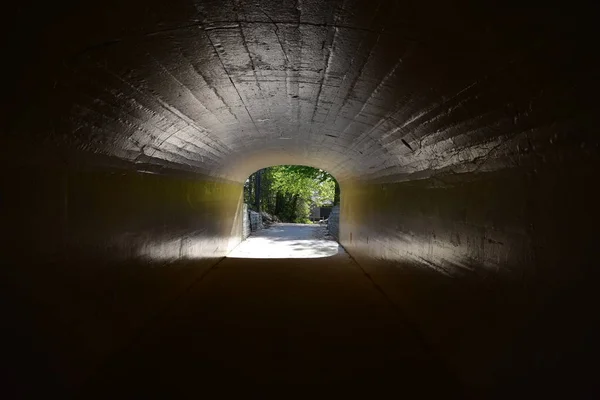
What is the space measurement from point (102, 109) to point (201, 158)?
4.03m

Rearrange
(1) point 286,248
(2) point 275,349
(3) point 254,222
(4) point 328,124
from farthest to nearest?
(3) point 254,222
(1) point 286,248
(4) point 328,124
(2) point 275,349

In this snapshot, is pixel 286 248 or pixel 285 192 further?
pixel 285 192

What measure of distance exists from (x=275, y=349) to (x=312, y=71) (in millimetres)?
2934

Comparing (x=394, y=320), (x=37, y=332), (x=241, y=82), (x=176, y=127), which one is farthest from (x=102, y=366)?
(x=394, y=320)

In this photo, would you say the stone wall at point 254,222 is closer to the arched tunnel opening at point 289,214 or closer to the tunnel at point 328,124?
the arched tunnel opening at point 289,214

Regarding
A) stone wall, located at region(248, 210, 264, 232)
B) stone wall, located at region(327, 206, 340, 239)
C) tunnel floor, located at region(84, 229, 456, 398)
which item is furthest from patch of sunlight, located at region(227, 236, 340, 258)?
tunnel floor, located at region(84, 229, 456, 398)

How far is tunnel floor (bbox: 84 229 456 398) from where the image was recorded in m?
3.53

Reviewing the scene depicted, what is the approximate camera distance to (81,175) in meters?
3.42

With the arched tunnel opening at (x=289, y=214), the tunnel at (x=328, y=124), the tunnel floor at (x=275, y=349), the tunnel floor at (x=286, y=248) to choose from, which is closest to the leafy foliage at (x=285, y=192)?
the arched tunnel opening at (x=289, y=214)

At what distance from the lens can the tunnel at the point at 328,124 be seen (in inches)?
83.4

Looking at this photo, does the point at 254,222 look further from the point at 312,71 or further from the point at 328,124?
the point at 312,71

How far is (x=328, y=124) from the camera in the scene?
6.24 m

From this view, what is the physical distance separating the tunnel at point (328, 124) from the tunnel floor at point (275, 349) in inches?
1.2

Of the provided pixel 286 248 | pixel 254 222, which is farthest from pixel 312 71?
pixel 254 222
